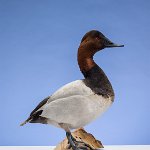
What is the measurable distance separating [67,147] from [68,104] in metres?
0.27

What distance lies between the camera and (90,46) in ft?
5.85

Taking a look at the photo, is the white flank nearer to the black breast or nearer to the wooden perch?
the black breast

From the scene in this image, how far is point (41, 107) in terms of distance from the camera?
1759mm

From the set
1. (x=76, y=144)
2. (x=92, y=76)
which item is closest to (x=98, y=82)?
(x=92, y=76)

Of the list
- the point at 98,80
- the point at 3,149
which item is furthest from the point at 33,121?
the point at 3,149

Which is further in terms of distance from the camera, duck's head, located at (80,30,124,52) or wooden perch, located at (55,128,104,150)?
wooden perch, located at (55,128,104,150)

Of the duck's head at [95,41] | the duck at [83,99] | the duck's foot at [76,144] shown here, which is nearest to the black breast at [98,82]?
the duck at [83,99]

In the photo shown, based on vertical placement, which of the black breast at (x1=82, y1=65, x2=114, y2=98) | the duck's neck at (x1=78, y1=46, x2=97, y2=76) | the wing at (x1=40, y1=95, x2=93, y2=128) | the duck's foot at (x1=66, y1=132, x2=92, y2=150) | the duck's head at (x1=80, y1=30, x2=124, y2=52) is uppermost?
the duck's head at (x1=80, y1=30, x2=124, y2=52)

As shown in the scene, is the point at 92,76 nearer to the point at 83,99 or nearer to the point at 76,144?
the point at 83,99

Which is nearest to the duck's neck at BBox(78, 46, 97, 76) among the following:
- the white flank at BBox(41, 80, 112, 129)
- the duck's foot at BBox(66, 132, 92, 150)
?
the white flank at BBox(41, 80, 112, 129)

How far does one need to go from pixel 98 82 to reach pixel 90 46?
17 cm

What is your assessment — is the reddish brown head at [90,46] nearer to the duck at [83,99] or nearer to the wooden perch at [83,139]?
the duck at [83,99]

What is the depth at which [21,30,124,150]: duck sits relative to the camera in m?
1.69

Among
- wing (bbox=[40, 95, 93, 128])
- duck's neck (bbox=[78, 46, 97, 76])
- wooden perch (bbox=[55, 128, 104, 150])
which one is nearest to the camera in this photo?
wing (bbox=[40, 95, 93, 128])
